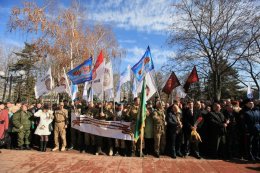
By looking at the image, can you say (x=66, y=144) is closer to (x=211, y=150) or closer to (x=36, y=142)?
(x=36, y=142)

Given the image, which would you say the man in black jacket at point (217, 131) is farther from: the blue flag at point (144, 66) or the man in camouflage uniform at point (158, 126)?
the blue flag at point (144, 66)

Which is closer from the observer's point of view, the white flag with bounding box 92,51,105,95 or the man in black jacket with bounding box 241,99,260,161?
the man in black jacket with bounding box 241,99,260,161

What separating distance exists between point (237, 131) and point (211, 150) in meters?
1.17

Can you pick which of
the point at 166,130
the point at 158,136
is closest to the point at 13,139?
the point at 158,136

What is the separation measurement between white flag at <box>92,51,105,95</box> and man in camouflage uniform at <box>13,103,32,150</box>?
292 cm

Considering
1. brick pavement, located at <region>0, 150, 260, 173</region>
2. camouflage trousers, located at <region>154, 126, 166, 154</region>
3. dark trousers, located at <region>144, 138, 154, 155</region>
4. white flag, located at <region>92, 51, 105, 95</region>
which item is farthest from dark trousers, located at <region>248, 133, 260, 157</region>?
white flag, located at <region>92, 51, 105, 95</region>

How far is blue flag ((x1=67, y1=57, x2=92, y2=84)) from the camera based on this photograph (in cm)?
990

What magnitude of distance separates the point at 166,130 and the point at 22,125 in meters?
5.63

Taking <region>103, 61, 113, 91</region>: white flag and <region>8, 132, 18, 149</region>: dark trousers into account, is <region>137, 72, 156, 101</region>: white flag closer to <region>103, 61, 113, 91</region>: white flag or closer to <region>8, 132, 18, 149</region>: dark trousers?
<region>103, 61, 113, 91</region>: white flag

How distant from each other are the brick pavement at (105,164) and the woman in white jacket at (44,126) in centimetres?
74

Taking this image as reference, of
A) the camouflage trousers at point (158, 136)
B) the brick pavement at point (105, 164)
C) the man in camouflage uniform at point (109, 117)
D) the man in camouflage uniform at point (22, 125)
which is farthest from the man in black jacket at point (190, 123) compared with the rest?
the man in camouflage uniform at point (22, 125)

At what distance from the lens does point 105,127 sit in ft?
30.3

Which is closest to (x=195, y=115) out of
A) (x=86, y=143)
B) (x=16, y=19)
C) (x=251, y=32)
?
(x=86, y=143)

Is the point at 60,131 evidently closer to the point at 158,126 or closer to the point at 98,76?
the point at 98,76
